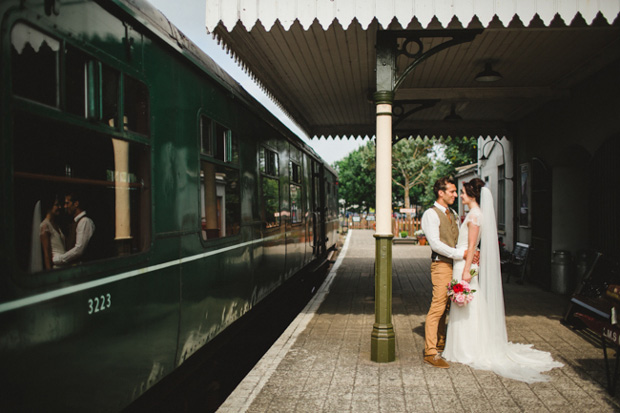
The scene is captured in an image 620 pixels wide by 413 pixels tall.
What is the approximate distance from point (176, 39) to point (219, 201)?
5.27ft

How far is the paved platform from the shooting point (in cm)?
413

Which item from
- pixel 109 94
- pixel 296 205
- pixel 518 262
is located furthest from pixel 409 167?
pixel 109 94

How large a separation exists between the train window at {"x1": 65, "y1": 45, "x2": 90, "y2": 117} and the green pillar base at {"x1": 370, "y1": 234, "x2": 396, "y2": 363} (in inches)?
134

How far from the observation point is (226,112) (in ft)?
17.4

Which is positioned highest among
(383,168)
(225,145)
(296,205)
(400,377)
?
(225,145)

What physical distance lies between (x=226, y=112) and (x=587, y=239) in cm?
749

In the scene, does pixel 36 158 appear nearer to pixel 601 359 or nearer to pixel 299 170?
pixel 601 359

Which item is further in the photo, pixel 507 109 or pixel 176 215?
pixel 507 109

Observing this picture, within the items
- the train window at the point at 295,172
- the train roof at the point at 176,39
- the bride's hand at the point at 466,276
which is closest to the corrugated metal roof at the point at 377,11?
the train roof at the point at 176,39

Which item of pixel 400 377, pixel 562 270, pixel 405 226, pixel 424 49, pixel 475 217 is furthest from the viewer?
pixel 405 226

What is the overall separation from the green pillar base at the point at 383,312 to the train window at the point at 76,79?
11.1 ft

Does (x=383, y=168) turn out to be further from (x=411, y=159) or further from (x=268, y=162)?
(x=411, y=159)

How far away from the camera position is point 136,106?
132 inches

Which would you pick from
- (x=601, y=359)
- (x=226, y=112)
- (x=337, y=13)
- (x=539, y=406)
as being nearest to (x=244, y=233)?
(x=226, y=112)
